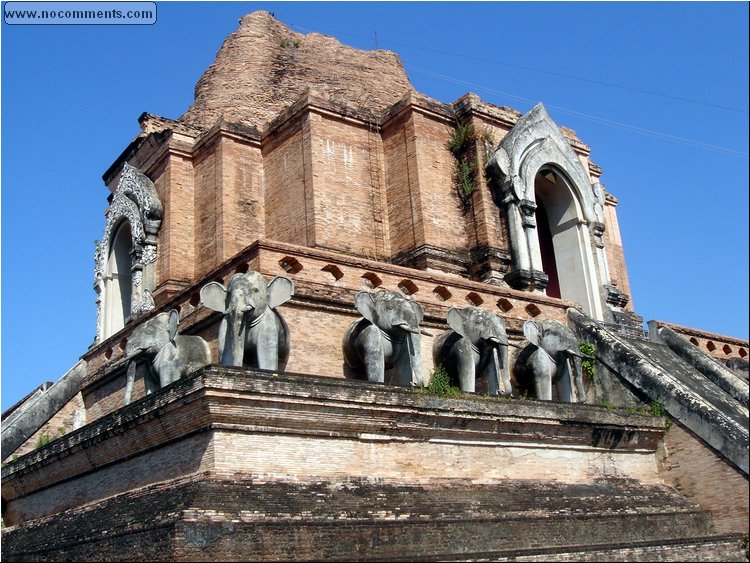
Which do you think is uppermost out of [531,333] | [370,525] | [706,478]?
[531,333]

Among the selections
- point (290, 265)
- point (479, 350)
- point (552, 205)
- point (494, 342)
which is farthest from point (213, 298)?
point (552, 205)

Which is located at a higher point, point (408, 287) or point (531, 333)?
point (408, 287)

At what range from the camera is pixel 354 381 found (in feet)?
31.4

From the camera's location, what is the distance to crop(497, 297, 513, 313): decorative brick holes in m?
14.3

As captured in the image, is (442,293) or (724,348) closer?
(442,293)

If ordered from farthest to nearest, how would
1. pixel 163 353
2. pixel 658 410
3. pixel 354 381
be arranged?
pixel 658 410 → pixel 163 353 → pixel 354 381

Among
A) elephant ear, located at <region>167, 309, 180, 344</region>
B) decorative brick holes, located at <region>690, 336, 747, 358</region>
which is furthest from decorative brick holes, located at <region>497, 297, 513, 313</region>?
elephant ear, located at <region>167, 309, 180, 344</region>

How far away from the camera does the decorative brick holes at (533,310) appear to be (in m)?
14.6

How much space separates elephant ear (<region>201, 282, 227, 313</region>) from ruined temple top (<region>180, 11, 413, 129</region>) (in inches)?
299

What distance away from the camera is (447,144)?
57.3 feet

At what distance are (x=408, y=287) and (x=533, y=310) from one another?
8.17 ft

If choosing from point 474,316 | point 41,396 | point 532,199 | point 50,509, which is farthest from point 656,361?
point 41,396

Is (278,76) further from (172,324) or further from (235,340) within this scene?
(235,340)

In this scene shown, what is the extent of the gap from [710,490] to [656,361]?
102 inches
